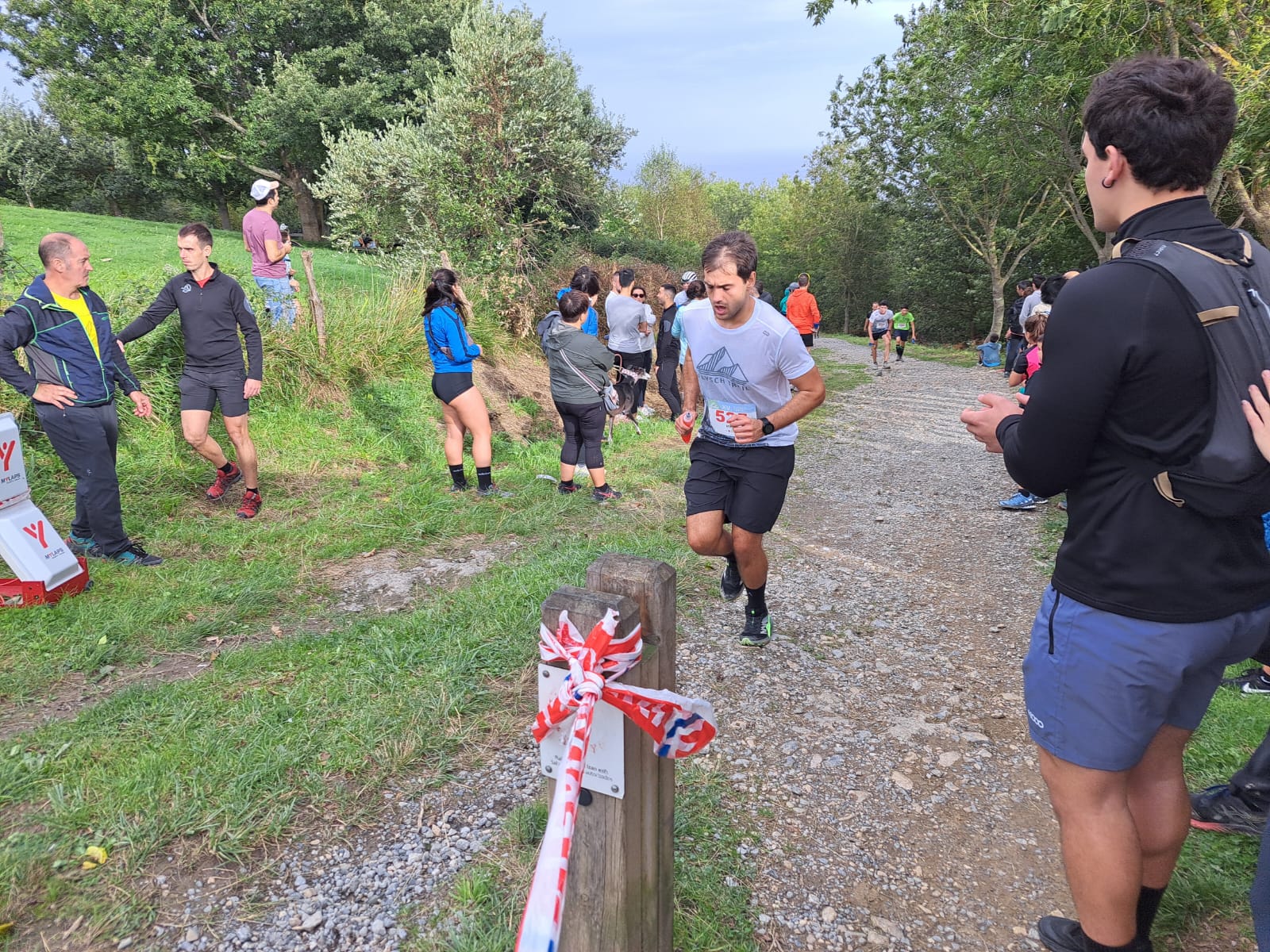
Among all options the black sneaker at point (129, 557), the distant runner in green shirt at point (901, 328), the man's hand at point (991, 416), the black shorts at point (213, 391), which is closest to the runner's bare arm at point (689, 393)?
the man's hand at point (991, 416)

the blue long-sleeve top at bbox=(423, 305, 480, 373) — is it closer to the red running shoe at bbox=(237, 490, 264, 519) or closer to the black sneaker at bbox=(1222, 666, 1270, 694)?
the red running shoe at bbox=(237, 490, 264, 519)

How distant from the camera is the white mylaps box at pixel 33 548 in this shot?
418 cm

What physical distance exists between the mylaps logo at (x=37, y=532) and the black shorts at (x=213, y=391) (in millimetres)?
1805

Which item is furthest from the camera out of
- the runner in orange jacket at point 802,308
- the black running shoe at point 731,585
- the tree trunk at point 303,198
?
the tree trunk at point 303,198

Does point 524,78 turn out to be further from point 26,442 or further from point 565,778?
point 565,778

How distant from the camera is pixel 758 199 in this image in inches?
2623

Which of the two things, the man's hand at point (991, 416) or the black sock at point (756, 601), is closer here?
the man's hand at point (991, 416)

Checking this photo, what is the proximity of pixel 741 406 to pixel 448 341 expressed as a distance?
353 cm

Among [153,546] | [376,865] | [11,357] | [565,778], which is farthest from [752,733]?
[11,357]

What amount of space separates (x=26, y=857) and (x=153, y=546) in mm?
3276

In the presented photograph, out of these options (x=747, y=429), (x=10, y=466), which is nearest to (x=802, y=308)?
(x=747, y=429)

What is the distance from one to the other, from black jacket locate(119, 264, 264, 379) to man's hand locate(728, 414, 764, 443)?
170 inches

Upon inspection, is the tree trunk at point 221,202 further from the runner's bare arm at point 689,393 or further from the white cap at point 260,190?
the runner's bare arm at point 689,393

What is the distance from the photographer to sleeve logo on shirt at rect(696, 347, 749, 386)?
3.81 m
